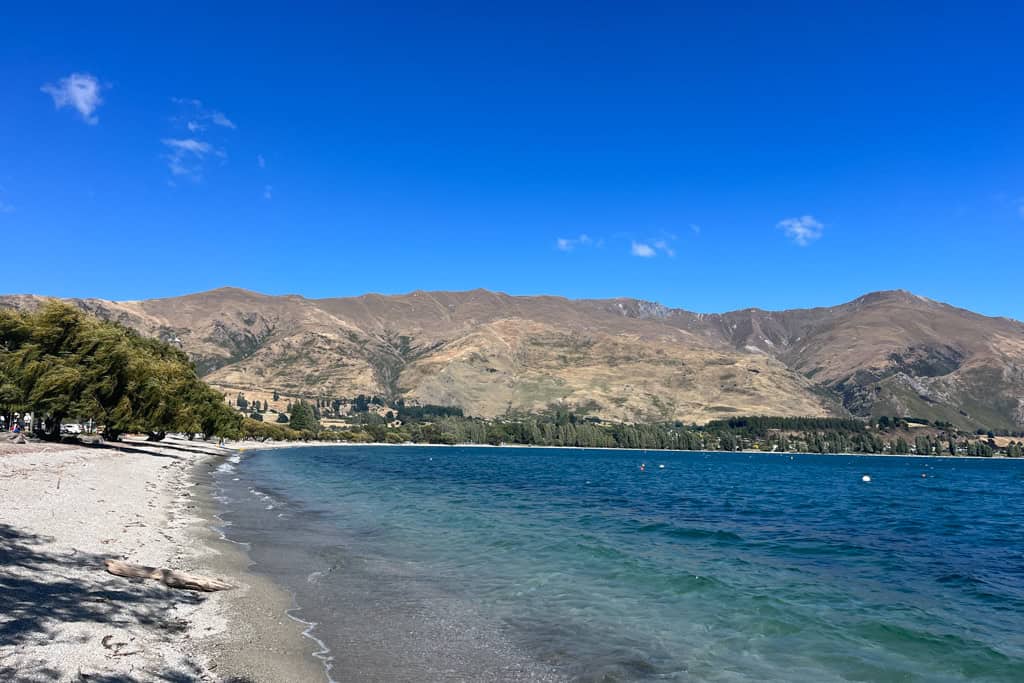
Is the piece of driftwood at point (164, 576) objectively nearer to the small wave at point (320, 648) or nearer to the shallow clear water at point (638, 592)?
the shallow clear water at point (638, 592)

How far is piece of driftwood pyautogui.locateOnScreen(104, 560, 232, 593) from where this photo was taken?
1964cm

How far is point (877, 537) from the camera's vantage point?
43625 mm

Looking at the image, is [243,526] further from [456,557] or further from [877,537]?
[877,537]

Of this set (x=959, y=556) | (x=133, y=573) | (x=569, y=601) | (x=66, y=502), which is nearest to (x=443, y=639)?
(x=569, y=601)

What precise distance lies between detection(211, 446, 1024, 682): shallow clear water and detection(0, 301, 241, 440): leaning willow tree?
28544 millimetres

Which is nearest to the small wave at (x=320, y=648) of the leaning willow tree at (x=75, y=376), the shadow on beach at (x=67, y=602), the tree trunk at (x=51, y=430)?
the shadow on beach at (x=67, y=602)

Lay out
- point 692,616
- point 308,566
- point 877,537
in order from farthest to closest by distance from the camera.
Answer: point 877,537 → point 308,566 → point 692,616

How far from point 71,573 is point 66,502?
15287 mm

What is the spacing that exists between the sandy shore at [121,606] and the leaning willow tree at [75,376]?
121 feet

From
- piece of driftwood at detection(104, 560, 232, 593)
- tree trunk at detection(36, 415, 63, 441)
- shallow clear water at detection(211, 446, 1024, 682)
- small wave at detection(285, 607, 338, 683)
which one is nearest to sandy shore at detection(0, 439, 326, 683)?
small wave at detection(285, 607, 338, 683)

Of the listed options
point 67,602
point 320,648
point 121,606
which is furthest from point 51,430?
point 320,648

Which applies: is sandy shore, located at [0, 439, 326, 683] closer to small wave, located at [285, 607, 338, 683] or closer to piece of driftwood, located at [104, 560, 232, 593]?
small wave, located at [285, 607, 338, 683]

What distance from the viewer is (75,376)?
63750 mm

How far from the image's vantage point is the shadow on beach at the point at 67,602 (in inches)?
481
